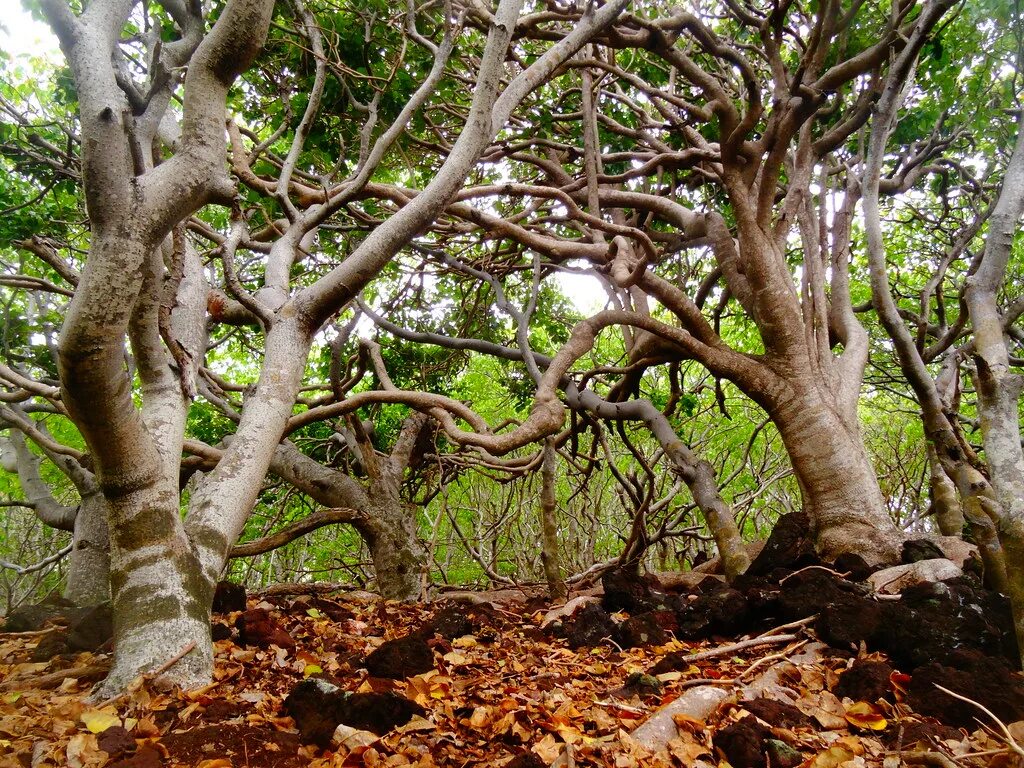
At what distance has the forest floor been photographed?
2.08 meters

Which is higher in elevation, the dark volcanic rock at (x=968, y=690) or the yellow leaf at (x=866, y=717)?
the dark volcanic rock at (x=968, y=690)

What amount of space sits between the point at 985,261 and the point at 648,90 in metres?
3.39

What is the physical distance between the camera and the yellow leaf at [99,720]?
2.24 metres

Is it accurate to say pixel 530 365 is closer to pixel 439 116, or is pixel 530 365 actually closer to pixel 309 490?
pixel 309 490

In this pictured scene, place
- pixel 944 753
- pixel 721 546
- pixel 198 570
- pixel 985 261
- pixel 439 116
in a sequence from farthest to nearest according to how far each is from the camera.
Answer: pixel 439 116
pixel 721 546
pixel 985 261
pixel 198 570
pixel 944 753

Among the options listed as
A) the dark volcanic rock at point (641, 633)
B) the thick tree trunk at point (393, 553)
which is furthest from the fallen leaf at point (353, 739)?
the thick tree trunk at point (393, 553)

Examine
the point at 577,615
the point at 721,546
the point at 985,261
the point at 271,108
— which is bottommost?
the point at 577,615

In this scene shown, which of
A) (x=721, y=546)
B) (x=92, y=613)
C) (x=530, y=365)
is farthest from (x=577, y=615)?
(x=92, y=613)

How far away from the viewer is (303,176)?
572cm

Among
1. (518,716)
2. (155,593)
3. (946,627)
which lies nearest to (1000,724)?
(946,627)

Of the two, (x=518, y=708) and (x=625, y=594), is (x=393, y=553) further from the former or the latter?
(x=518, y=708)

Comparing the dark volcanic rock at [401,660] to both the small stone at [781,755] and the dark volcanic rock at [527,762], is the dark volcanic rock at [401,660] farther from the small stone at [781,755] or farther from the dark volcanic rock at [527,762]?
the small stone at [781,755]

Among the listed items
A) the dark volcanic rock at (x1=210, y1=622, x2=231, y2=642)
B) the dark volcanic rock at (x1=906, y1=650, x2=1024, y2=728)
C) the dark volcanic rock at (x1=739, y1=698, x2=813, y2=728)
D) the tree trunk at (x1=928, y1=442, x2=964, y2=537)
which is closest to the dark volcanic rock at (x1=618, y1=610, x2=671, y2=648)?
the dark volcanic rock at (x1=739, y1=698, x2=813, y2=728)

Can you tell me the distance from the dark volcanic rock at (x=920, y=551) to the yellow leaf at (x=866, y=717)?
1.84 meters
